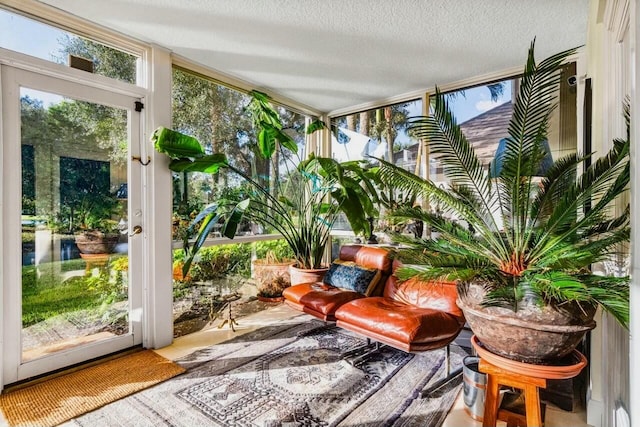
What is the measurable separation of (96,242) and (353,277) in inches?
89.8

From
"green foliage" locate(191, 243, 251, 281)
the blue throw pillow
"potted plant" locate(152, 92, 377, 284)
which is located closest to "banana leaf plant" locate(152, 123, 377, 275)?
"potted plant" locate(152, 92, 377, 284)

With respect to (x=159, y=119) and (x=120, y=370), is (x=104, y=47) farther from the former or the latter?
(x=120, y=370)

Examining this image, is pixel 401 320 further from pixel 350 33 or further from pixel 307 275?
pixel 350 33

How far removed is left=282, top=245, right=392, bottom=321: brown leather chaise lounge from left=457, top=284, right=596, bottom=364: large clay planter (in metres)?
1.37

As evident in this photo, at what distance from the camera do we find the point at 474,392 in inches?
72.5

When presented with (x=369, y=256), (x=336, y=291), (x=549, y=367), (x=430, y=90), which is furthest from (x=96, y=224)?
(x=430, y=90)

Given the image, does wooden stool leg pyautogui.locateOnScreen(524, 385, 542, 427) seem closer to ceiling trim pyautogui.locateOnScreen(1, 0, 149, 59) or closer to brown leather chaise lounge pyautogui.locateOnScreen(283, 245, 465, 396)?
brown leather chaise lounge pyautogui.locateOnScreen(283, 245, 465, 396)

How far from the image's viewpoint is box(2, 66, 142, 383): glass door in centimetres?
215

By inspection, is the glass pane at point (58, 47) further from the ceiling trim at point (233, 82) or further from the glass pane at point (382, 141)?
the glass pane at point (382, 141)

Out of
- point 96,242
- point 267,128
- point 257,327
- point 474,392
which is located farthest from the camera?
point 257,327

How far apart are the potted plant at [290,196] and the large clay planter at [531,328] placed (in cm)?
155

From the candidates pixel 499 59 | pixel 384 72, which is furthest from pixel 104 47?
pixel 499 59

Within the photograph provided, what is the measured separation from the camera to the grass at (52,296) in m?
2.23

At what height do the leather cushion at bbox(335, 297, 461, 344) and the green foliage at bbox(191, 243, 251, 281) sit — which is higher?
the green foliage at bbox(191, 243, 251, 281)
